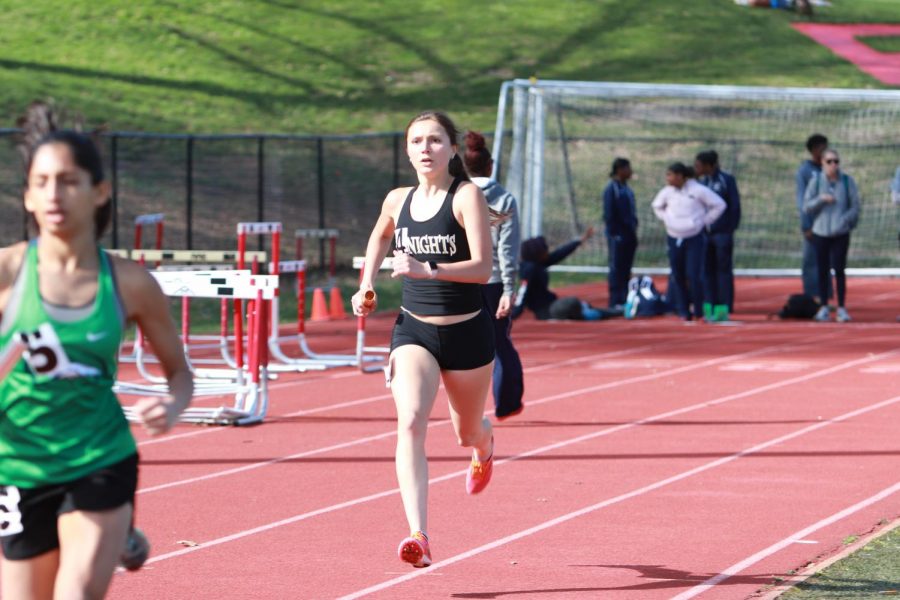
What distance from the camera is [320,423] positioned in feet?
38.1

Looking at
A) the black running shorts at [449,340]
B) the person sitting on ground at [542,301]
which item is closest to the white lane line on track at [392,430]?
the black running shorts at [449,340]

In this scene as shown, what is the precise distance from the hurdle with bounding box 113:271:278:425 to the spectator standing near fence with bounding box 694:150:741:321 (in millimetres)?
7981

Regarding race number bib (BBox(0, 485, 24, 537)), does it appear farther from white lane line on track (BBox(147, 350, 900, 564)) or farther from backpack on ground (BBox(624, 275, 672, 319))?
backpack on ground (BBox(624, 275, 672, 319))

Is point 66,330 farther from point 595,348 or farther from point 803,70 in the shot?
point 803,70

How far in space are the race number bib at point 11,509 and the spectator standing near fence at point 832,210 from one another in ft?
49.7

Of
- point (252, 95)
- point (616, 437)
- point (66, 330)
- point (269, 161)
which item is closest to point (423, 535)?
point (66, 330)

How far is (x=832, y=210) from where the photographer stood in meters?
18.3

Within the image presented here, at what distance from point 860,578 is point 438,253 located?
220cm

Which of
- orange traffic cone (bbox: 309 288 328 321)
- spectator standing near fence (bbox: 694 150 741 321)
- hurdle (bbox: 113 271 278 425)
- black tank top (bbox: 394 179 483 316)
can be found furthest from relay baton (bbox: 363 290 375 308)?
orange traffic cone (bbox: 309 288 328 321)

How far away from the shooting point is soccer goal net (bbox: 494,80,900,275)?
2372 centimetres

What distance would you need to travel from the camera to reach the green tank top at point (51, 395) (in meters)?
3.97

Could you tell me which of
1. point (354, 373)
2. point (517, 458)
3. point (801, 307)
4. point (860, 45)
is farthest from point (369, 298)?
point (860, 45)

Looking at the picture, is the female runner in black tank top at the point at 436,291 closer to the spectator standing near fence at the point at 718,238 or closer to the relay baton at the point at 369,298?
the relay baton at the point at 369,298

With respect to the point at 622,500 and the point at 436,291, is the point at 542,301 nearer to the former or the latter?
the point at 622,500
